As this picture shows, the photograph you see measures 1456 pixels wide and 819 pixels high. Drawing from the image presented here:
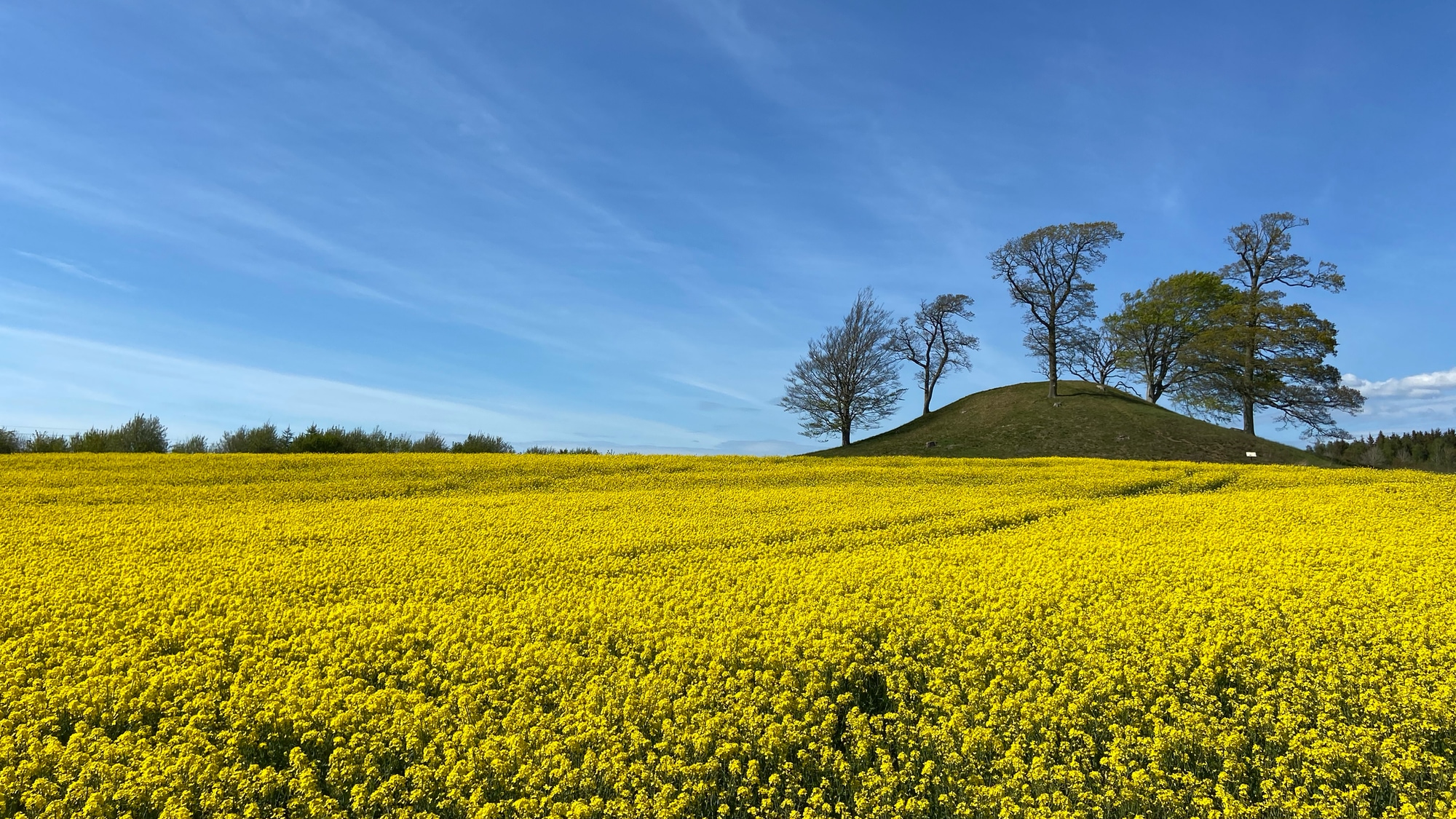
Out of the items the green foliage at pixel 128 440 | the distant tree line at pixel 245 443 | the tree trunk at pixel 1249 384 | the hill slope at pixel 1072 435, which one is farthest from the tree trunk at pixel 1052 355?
the green foliage at pixel 128 440

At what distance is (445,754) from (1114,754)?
17.3ft

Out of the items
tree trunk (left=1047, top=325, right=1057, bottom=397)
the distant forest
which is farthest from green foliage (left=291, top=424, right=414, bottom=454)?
the distant forest

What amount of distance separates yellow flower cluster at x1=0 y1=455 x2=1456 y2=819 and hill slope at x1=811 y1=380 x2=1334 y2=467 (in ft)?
87.6

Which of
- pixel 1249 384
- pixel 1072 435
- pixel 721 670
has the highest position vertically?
pixel 1249 384

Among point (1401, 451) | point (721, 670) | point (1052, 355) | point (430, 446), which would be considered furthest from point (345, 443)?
point (1401, 451)

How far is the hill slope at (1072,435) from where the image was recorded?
40.1m

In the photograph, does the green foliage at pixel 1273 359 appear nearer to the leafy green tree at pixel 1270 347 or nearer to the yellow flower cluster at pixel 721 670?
the leafy green tree at pixel 1270 347

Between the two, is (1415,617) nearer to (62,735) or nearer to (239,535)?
(62,735)

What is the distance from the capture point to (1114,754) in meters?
5.76

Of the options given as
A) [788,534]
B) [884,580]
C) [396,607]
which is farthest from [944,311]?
[396,607]

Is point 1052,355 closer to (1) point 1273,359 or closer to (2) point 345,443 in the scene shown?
(1) point 1273,359

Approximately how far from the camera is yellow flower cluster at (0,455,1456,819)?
561cm

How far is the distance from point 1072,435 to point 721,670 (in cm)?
4083

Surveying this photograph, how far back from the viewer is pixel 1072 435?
42688mm
